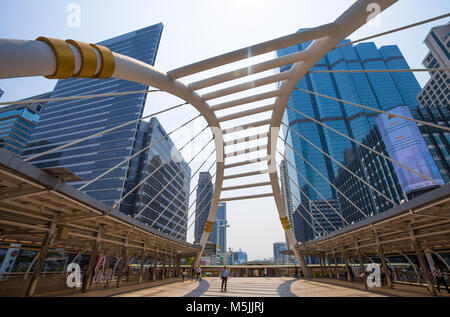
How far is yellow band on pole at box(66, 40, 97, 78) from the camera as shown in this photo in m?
4.60

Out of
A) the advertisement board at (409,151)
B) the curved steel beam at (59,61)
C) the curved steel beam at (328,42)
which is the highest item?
the advertisement board at (409,151)

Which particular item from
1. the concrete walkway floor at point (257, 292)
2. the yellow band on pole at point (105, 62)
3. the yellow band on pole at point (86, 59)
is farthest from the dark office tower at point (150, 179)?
the yellow band on pole at point (86, 59)

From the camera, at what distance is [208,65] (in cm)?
748

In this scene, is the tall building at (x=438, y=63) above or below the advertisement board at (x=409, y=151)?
above

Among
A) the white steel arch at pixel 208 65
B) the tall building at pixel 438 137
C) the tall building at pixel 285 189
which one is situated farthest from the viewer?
the tall building at pixel 438 137

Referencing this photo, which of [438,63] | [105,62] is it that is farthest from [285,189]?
[438,63]

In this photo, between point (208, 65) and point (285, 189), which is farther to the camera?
point (285, 189)

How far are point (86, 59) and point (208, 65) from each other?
394 centimetres

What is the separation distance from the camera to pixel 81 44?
4.64 meters

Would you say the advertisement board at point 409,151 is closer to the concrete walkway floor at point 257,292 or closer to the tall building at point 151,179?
the concrete walkway floor at point 257,292

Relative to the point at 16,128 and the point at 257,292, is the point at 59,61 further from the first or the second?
the point at 16,128

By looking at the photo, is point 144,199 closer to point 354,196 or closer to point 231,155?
point 231,155

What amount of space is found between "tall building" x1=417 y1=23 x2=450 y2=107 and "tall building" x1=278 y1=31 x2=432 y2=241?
2393 centimetres

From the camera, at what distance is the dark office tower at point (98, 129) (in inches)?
2647
